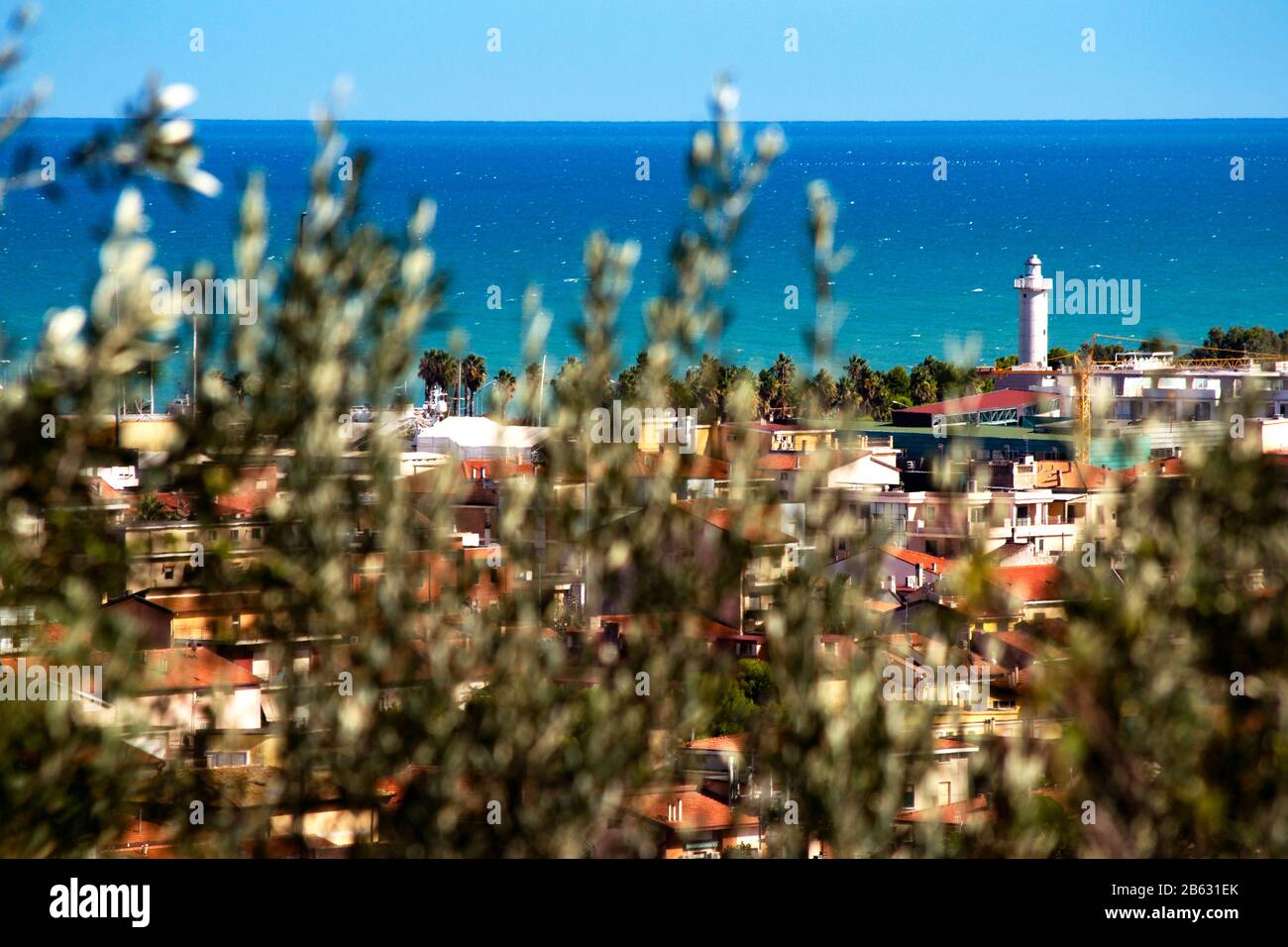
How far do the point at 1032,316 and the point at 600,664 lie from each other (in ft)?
198

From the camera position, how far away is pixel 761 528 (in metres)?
3.69

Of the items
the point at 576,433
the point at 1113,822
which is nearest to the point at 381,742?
the point at 576,433

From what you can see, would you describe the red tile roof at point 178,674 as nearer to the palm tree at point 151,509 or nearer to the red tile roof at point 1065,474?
the palm tree at point 151,509

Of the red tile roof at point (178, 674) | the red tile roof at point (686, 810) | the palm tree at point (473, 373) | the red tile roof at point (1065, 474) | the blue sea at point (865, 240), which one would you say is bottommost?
the red tile roof at point (686, 810)

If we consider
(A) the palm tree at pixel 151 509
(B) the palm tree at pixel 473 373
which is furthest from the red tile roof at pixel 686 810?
(B) the palm tree at pixel 473 373

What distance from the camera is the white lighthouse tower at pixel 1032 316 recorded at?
60.9 meters

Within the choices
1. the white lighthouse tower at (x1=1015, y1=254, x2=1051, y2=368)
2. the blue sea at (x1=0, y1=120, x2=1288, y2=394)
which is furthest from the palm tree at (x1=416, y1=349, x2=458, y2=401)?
the white lighthouse tower at (x1=1015, y1=254, x2=1051, y2=368)

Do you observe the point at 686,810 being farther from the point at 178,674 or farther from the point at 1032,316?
the point at 1032,316

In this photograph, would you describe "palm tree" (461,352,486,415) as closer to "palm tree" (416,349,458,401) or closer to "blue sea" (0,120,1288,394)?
"palm tree" (416,349,458,401)

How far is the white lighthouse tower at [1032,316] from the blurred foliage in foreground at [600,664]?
2308 inches

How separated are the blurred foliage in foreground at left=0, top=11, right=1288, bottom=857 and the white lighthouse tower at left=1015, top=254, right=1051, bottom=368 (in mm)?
58627

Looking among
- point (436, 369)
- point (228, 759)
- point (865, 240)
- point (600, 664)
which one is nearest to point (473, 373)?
point (436, 369)

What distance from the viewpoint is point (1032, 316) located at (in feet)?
204

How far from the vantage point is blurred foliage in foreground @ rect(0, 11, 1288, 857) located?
11.0ft
